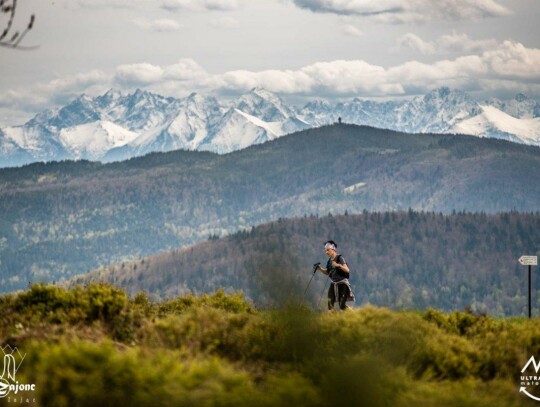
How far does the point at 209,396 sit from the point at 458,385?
3.78 m

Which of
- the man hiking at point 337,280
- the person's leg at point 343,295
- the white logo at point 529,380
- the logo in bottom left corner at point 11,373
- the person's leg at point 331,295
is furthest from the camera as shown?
the person's leg at point 331,295

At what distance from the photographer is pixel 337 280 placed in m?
24.2

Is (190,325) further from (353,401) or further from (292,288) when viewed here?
(353,401)

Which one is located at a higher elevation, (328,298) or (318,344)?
(318,344)

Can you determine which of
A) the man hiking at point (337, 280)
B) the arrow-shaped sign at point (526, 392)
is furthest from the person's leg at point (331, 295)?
the arrow-shaped sign at point (526, 392)

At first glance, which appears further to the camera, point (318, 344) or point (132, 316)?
point (132, 316)

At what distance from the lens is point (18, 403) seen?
12375 millimetres

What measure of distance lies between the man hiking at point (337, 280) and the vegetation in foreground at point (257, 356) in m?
4.69

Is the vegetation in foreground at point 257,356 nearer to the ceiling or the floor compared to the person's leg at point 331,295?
nearer to the ceiling

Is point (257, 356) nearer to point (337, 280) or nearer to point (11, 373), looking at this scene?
point (11, 373)

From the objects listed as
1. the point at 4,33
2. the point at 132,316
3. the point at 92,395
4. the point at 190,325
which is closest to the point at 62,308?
the point at 132,316

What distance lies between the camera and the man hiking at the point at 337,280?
2386cm

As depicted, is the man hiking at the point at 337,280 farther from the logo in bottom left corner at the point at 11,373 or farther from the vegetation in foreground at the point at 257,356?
the logo in bottom left corner at the point at 11,373

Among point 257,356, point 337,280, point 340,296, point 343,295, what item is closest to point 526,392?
point 257,356
